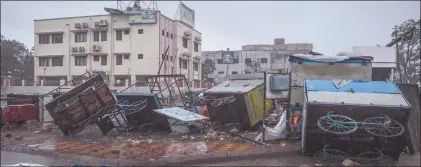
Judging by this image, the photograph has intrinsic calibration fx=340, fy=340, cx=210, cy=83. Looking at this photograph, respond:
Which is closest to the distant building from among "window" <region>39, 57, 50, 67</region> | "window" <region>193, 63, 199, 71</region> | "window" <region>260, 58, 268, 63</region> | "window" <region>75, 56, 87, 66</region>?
"window" <region>193, 63, 199, 71</region>

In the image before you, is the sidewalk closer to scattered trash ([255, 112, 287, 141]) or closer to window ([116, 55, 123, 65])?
scattered trash ([255, 112, 287, 141])

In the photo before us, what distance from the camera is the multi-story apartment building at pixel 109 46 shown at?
111ft

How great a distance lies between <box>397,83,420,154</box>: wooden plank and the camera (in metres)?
6.29

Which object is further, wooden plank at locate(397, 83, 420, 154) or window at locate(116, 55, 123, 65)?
window at locate(116, 55, 123, 65)

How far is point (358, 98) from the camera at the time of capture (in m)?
5.68

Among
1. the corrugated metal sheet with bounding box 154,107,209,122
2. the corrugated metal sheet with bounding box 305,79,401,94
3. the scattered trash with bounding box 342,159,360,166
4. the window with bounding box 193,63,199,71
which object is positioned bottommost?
the scattered trash with bounding box 342,159,360,166

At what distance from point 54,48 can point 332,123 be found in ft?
120

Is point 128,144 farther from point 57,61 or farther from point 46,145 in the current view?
point 57,61

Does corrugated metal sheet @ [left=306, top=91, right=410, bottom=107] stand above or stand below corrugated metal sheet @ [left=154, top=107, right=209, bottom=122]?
above

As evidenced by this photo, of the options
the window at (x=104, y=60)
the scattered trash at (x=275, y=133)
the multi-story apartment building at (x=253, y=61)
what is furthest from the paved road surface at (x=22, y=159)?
the multi-story apartment building at (x=253, y=61)

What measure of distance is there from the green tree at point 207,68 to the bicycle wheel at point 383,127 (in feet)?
139

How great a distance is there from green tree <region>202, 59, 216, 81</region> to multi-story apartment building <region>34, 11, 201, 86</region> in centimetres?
1024

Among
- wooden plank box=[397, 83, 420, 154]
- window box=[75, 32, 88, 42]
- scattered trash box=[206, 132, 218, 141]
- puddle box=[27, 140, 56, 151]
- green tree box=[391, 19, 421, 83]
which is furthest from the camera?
window box=[75, 32, 88, 42]

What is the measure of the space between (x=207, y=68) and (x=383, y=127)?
143 feet
